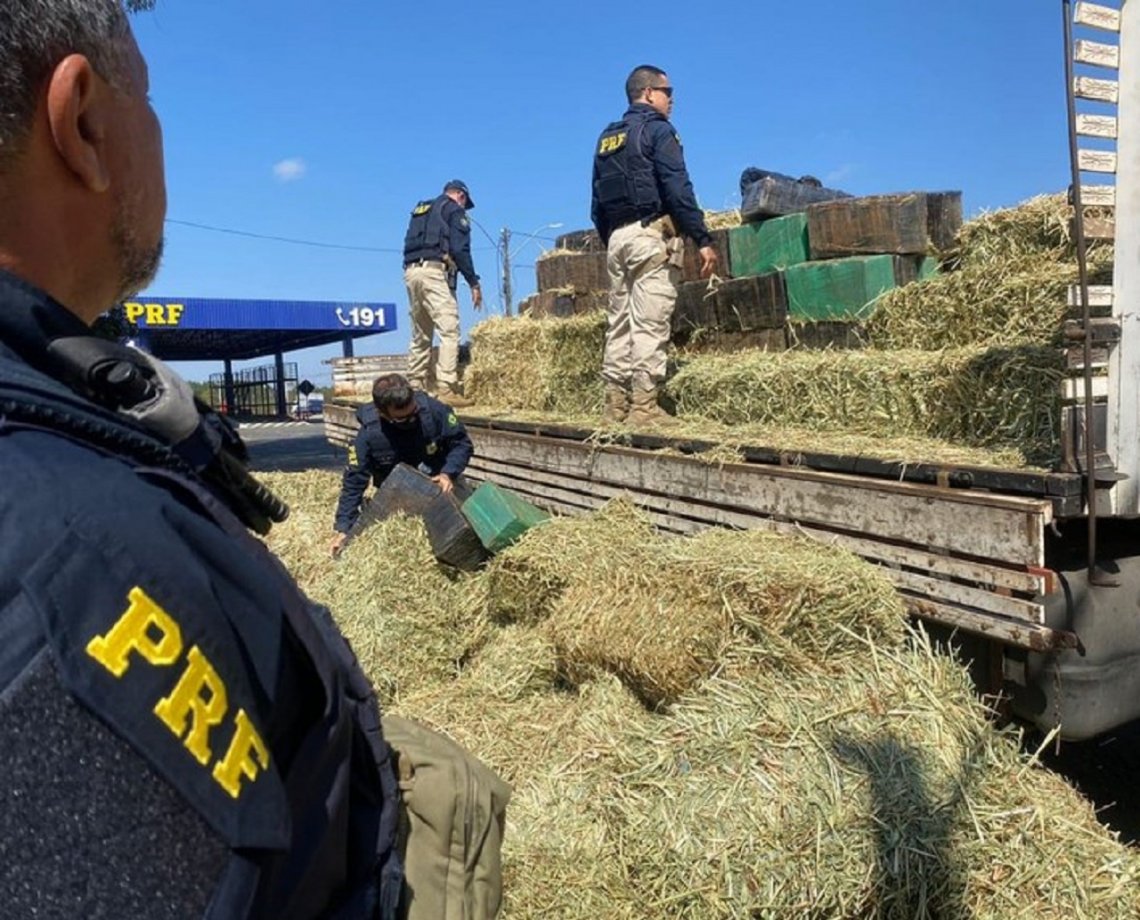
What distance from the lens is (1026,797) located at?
9.82 feet

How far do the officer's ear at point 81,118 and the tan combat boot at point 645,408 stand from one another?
5.02 metres

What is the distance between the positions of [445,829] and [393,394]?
17.5 feet

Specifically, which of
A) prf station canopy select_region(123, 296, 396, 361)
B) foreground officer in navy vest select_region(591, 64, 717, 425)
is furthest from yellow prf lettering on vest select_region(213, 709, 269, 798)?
prf station canopy select_region(123, 296, 396, 361)

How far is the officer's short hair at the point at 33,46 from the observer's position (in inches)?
31.4

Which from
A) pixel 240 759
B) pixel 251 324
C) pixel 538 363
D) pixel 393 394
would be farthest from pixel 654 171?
pixel 251 324

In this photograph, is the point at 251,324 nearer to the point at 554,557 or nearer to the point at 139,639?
the point at 554,557

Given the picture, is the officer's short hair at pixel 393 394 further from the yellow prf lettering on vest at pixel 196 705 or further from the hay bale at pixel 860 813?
the yellow prf lettering on vest at pixel 196 705

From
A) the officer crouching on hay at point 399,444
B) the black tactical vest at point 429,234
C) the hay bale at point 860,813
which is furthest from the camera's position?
the black tactical vest at point 429,234

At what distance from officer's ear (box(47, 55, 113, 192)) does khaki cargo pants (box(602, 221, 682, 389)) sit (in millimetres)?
5126

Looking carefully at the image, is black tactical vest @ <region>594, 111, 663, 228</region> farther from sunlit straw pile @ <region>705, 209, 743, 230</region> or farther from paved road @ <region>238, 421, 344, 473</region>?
paved road @ <region>238, 421, 344, 473</region>

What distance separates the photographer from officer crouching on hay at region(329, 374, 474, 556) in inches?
262

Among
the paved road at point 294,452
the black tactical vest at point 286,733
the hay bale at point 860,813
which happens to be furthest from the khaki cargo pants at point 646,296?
the paved road at point 294,452

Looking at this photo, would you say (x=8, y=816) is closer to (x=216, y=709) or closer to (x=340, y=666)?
(x=216, y=709)

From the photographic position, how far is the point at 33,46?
2.68 feet
